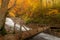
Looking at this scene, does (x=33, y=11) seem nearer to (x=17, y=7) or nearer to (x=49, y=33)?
(x=17, y=7)

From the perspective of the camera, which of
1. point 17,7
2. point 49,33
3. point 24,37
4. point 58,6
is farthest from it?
point 58,6

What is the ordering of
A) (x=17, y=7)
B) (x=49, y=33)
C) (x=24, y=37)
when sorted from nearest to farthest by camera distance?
(x=24, y=37) → (x=49, y=33) → (x=17, y=7)

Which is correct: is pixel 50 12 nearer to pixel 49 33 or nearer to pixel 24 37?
pixel 49 33

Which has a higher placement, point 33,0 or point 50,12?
point 33,0

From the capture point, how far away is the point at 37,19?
1861cm

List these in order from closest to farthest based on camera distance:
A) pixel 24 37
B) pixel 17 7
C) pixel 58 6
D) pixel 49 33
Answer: pixel 24 37, pixel 49 33, pixel 17 7, pixel 58 6

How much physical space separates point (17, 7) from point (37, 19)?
2.44 metres

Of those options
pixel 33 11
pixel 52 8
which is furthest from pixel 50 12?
pixel 33 11

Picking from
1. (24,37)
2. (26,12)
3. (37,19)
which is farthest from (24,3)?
(24,37)

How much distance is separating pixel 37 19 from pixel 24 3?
2.07 meters

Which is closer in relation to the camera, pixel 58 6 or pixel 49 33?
pixel 49 33

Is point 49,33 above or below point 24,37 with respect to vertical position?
below

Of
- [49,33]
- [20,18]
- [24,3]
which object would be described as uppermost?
[24,3]

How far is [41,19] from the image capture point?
61.1ft
